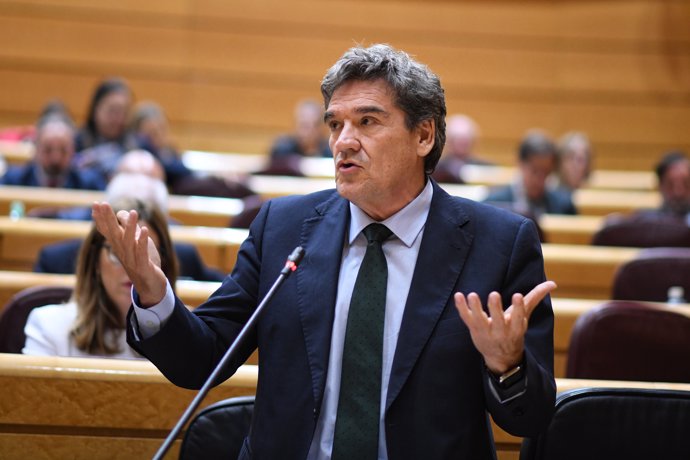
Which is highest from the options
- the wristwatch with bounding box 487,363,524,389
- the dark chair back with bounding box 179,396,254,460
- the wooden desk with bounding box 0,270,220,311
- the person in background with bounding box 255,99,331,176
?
the person in background with bounding box 255,99,331,176

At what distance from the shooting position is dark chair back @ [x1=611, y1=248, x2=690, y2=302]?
9.97 ft

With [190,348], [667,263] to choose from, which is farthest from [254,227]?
[667,263]

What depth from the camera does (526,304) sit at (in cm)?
123

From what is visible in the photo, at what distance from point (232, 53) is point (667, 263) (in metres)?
4.72

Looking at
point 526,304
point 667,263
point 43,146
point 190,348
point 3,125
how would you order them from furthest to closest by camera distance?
point 3,125, point 43,146, point 667,263, point 190,348, point 526,304

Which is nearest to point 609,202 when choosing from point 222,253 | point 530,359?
point 222,253

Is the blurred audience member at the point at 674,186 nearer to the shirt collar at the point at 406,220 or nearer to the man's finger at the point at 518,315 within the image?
the shirt collar at the point at 406,220

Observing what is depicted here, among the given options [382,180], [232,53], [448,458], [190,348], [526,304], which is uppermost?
[232,53]

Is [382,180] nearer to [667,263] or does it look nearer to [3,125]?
[667,263]

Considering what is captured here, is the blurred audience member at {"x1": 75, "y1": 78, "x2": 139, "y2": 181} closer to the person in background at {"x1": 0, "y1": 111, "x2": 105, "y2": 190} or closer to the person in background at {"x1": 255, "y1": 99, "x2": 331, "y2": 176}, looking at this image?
the person in background at {"x1": 0, "y1": 111, "x2": 105, "y2": 190}

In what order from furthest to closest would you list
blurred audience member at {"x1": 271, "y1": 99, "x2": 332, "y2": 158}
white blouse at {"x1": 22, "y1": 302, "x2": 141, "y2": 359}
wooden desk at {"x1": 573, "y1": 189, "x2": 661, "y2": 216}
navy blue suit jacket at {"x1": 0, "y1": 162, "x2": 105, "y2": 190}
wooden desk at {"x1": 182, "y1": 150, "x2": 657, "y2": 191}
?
blurred audience member at {"x1": 271, "y1": 99, "x2": 332, "y2": 158} → wooden desk at {"x1": 182, "y1": 150, "x2": 657, "y2": 191} → wooden desk at {"x1": 573, "y1": 189, "x2": 661, "y2": 216} → navy blue suit jacket at {"x1": 0, "y1": 162, "x2": 105, "y2": 190} → white blouse at {"x1": 22, "y1": 302, "x2": 141, "y2": 359}

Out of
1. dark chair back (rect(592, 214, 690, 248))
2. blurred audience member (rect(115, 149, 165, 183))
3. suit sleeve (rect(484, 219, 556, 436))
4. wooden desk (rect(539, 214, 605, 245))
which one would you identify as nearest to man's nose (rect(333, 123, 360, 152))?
suit sleeve (rect(484, 219, 556, 436))

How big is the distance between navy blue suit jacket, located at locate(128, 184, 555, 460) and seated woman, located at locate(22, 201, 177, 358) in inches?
28.3

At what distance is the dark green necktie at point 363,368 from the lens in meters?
1.33
